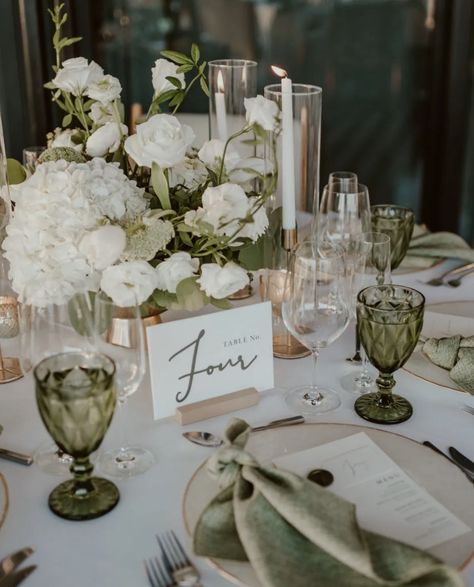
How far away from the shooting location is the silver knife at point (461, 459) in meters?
1.04

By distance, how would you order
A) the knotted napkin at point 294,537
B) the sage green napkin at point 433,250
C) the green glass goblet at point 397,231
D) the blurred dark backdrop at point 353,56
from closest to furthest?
the knotted napkin at point 294,537 → the green glass goblet at point 397,231 → the sage green napkin at point 433,250 → the blurred dark backdrop at point 353,56

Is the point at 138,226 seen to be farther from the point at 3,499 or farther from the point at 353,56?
the point at 353,56

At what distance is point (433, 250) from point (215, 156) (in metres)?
0.74

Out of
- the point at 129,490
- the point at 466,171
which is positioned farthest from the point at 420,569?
the point at 466,171

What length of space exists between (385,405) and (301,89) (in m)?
0.63

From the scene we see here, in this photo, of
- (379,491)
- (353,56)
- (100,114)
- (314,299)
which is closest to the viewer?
(379,491)

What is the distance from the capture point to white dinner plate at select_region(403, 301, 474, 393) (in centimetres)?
126

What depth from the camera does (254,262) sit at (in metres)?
1.28

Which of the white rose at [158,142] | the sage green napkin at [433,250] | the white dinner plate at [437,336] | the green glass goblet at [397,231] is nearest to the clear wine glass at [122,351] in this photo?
the white rose at [158,142]

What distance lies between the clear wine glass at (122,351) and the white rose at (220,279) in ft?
0.40

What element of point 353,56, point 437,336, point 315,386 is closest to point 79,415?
point 315,386

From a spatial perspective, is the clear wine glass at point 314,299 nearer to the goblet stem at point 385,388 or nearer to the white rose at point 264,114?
the goblet stem at point 385,388

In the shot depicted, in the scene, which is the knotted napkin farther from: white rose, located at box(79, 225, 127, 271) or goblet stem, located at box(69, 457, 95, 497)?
white rose, located at box(79, 225, 127, 271)

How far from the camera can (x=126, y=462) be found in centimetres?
106
